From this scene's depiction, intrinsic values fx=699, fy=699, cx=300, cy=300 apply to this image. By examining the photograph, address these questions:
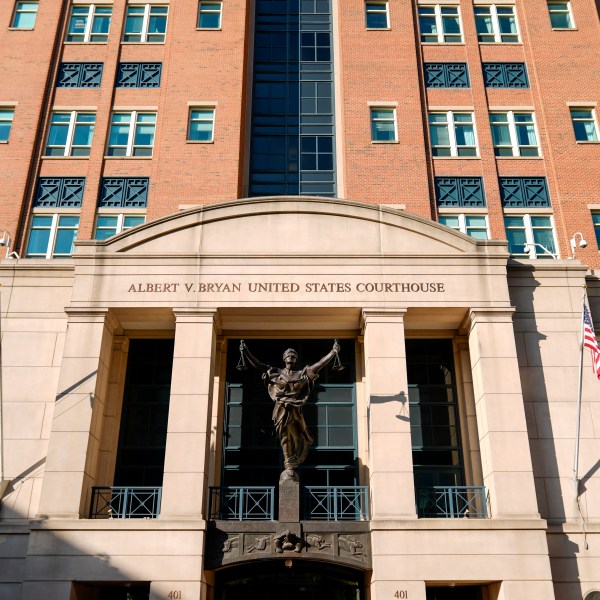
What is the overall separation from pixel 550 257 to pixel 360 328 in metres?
8.79

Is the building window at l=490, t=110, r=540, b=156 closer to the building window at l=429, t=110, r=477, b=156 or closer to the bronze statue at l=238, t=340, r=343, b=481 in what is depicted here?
the building window at l=429, t=110, r=477, b=156

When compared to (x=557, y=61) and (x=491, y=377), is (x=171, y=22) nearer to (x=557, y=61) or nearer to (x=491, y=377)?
(x=557, y=61)

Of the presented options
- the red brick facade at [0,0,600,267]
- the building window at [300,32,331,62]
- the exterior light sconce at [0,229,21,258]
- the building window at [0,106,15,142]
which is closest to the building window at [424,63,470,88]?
the red brick facade at [0,0,600,267]

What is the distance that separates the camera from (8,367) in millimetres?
18750

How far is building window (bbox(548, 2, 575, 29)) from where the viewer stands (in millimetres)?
29141

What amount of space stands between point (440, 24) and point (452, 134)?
18.7 feet

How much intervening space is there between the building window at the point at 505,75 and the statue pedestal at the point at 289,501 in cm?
1850

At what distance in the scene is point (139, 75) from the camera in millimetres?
27516

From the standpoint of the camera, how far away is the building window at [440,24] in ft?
94.1

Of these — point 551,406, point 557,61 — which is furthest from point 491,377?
point 557,61

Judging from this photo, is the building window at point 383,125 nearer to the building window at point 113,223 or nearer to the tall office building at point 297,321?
the tall office building at point 297,321

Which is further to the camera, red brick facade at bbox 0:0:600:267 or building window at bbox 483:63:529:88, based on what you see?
building window at bbox 483:63:529:88

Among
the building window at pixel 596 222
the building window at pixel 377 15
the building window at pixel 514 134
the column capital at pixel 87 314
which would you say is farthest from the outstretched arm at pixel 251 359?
the building window at pixel 377 15

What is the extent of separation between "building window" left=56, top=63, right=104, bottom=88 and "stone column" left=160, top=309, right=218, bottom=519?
44.8 feet
